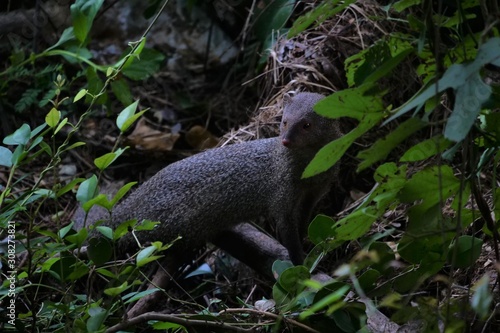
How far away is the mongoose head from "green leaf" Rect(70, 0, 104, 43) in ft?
3.12

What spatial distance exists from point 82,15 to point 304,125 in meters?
1.06

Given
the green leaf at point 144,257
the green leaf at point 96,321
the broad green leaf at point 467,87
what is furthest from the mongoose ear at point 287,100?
the broad green leaf at point 467,87

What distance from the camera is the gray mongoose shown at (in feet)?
10.7

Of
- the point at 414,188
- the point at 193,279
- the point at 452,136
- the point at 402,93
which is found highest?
the point at 452,136

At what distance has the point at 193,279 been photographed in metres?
3.40

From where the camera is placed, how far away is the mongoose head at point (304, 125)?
3.09 meters

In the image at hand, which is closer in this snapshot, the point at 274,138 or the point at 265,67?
the point at 274,138

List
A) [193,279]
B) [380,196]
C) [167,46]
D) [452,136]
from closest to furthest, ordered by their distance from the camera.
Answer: [452,136], [380,196], [193,279], [167,46]

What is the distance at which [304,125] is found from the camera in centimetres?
311

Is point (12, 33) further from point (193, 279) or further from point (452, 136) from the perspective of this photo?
point (452, 136)

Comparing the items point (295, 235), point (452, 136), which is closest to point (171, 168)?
point (295, 235)

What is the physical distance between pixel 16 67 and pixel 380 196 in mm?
2762

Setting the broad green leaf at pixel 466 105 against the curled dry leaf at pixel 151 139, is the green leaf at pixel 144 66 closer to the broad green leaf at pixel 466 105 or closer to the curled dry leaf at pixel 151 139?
the curled dry leaf at pixel 151 139

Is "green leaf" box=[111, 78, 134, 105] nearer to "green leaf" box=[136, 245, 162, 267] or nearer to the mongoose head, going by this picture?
the mongoose head
